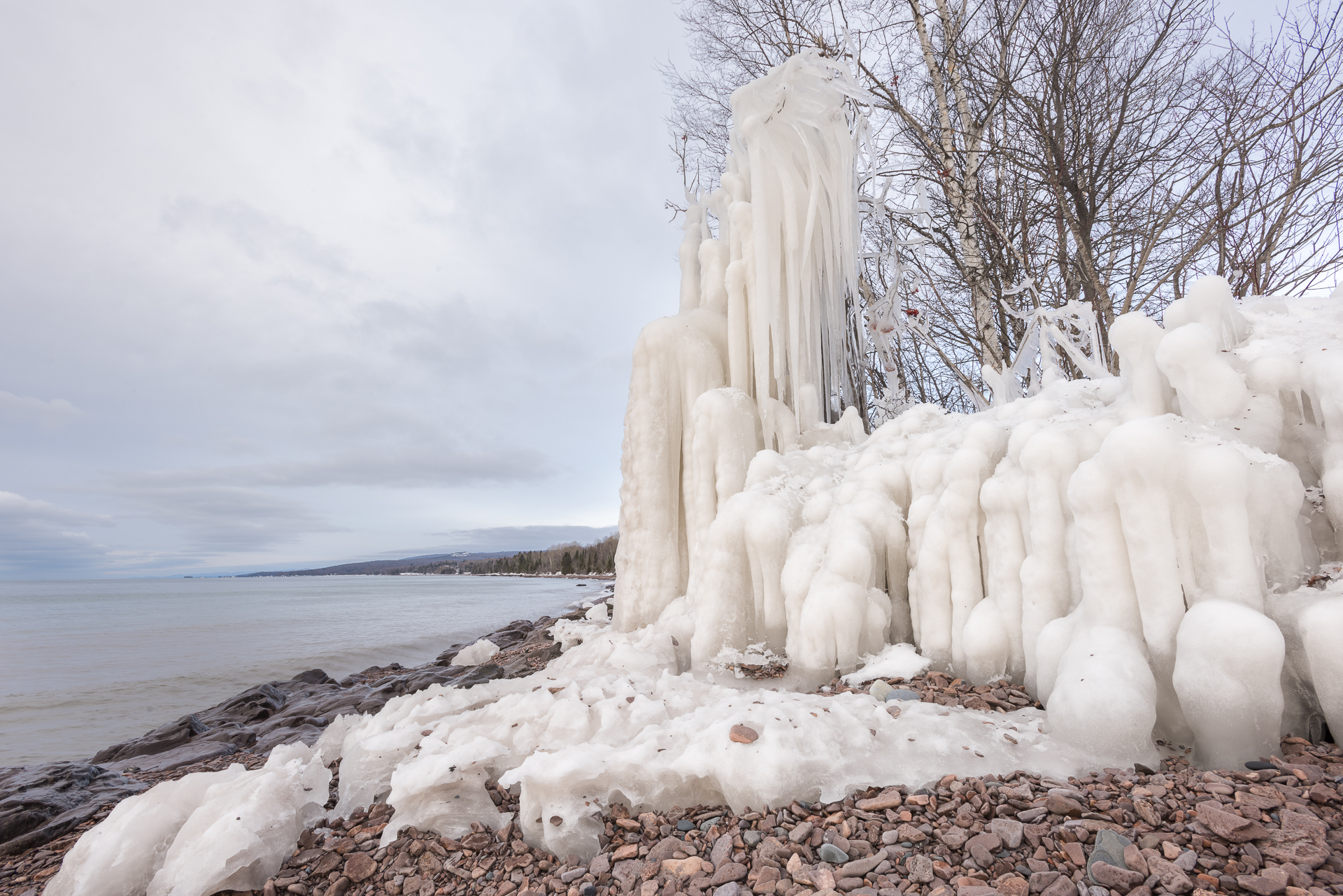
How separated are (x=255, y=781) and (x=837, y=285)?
5.57m

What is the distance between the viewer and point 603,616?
7910 mm

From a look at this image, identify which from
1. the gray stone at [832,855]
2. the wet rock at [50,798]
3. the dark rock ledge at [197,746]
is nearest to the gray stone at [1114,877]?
the gray stone at [832,855]

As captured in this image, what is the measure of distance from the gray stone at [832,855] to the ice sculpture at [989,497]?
106 cm

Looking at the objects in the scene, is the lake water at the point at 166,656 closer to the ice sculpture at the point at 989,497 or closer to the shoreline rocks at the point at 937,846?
the shoreline rocks at the point at 937,846

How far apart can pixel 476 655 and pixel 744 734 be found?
610 centimetres

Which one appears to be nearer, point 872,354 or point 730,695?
point 730,695

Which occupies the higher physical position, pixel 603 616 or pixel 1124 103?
pixel 1124 103

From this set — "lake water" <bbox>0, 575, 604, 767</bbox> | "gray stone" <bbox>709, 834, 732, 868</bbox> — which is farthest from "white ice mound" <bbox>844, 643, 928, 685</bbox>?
"lake water" <bbox>0, 575, 604, 767</bbox>

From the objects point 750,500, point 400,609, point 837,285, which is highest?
point 837,285

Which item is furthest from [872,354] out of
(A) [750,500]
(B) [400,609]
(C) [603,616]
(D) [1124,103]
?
(B) [400,609]

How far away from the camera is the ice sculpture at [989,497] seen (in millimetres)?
2072

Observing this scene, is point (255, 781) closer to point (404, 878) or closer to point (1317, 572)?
point (404, 878)

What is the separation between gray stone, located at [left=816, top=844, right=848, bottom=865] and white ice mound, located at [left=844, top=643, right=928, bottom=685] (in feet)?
5.03

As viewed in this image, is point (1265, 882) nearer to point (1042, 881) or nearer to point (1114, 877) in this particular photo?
point (1114, 877)
